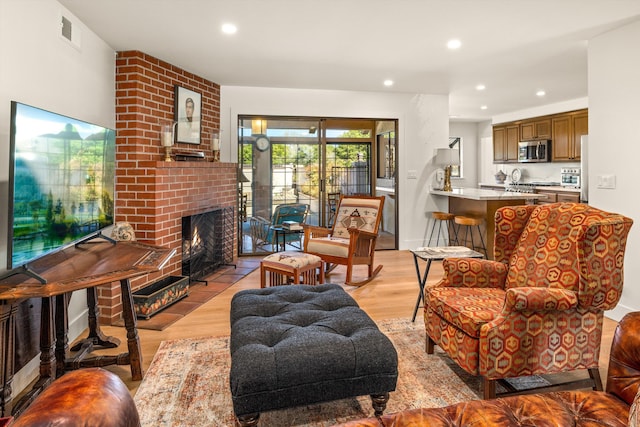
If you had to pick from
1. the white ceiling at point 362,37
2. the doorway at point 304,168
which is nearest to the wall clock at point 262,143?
the doorway at point 304,168

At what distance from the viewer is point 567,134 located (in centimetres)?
712

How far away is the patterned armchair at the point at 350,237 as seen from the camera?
432 centimetres

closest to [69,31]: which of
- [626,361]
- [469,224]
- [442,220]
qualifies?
[626,361]

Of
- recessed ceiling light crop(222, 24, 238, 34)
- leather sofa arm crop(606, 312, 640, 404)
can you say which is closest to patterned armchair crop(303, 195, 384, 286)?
recessed ceiling light crop(222, 24, 238, 34)

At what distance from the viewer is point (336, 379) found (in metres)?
1.76

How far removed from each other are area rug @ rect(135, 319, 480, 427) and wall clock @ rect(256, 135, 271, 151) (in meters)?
3.50

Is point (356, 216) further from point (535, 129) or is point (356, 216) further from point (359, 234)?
point (535, 129)

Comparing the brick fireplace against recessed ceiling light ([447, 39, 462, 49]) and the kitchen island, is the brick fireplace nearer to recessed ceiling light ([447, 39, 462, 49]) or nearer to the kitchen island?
recessed ceiling light ([447, 39, 462, 49])

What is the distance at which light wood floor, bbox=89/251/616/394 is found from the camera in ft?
9.23

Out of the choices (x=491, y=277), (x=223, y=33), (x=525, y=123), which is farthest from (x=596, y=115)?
(x=525, y=123)

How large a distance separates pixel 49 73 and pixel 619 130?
4250 millimetres

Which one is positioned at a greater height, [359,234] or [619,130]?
[619,130]

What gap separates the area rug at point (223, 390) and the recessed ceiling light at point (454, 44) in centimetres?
263

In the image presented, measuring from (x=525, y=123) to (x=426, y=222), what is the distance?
3.52 m
